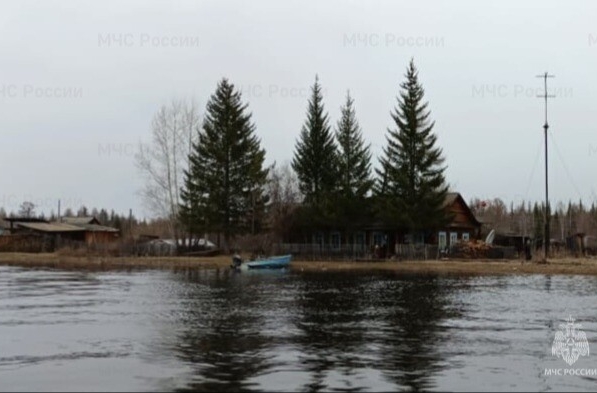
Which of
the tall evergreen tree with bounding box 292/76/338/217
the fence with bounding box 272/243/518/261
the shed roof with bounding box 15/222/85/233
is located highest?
the tall evergreen tree with bounding box 292/76/338/217

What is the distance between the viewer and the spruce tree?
199ft

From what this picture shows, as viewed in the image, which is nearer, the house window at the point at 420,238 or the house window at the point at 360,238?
the house window at the point at 420,238

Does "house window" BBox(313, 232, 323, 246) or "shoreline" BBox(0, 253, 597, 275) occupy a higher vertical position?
"house window" BBox(313, 232, 323, 246)

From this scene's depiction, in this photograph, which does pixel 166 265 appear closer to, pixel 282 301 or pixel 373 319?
pixel 282 301

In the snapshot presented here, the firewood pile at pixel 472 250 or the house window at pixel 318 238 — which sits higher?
the house window at pixel 318 238

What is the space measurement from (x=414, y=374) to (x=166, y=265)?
41177mm

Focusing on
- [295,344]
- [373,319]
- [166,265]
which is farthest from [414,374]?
[166,265]

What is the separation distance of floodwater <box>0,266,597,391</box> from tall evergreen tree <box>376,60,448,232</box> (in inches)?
1023

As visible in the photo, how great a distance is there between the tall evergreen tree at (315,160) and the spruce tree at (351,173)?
96 cm

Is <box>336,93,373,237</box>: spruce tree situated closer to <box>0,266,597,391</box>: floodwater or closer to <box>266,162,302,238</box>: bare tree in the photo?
<box>266,162,302,238</box>: bare tree

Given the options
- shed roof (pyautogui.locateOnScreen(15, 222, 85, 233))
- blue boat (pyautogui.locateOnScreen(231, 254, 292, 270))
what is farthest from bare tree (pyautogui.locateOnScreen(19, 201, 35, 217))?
blue boat (pyautogui.locateOnScreen(231, 254, 292, 270))

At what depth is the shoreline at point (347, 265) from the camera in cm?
4372

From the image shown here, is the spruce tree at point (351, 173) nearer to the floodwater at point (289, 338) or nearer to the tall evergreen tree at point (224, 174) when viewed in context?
the tall evergreen tree at point (224, 174)

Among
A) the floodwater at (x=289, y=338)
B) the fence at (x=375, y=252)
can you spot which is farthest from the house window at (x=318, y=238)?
the floodwater at (x=289, y=338)
